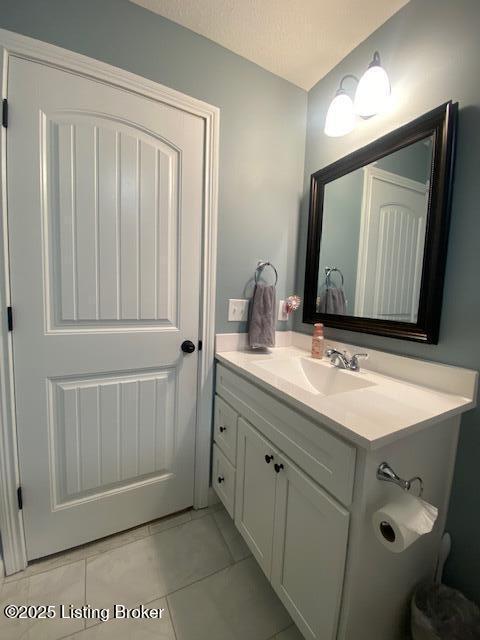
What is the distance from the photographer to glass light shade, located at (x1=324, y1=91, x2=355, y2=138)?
1202mm

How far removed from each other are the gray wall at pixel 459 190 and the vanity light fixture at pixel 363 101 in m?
0.09

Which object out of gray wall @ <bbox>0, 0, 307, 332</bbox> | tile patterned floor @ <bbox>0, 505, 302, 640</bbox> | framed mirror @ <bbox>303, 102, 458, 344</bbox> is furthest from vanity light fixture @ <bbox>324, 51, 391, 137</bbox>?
tile patterned floor @ <bbox>0, 505, 302, 640</bbox>

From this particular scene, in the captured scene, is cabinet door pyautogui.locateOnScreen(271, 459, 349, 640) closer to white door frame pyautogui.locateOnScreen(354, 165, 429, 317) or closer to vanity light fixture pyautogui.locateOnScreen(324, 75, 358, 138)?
white door frame pyautogui.locateOnScreen(354, 165, 429, 317)

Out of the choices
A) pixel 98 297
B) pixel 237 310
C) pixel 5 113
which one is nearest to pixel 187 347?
pixel 237 310

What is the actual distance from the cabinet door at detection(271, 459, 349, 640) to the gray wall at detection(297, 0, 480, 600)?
539 millimetres

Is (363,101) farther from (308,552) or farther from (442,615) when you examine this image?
(442,615)

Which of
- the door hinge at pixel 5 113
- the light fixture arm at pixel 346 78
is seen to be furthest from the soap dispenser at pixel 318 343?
the door hinge at pixel 5 113

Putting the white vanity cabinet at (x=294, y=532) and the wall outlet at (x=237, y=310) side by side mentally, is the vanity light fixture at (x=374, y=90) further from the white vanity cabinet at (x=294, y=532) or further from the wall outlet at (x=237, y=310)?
the white vanity cabinet at (x=294, y=532)

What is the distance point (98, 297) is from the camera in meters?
1.14

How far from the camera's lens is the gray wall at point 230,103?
3.35ft

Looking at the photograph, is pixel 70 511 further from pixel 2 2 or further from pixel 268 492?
pixel 2 2

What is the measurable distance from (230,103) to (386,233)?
1.01 meters

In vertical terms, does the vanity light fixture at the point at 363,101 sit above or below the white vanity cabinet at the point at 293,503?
above

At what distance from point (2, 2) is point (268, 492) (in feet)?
6.54
